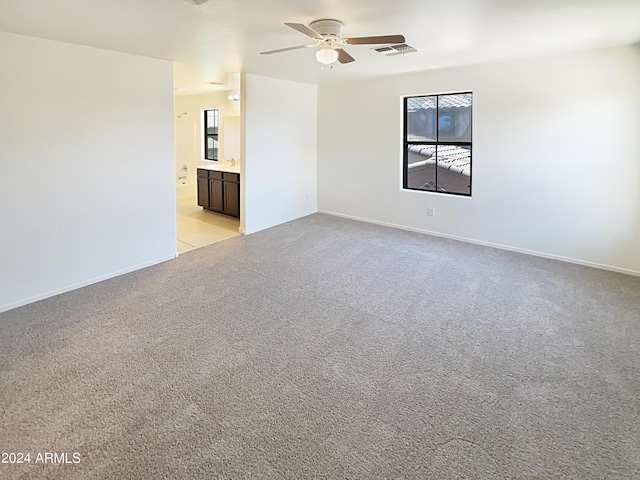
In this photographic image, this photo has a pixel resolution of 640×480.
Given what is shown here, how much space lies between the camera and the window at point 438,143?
217 inches

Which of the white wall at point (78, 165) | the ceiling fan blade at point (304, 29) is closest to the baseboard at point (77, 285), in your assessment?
the white wall at point (78, 165)

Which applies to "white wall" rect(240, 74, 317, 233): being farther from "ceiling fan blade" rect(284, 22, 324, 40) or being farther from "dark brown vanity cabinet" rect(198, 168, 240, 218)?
"ceiling fan blade" rect(284, 22, 324, 40)

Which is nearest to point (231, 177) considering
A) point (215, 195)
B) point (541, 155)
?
point (215, 195)

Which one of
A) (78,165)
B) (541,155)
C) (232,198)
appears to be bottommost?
(232,198)

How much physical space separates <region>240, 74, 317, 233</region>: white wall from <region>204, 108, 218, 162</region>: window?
334 cm

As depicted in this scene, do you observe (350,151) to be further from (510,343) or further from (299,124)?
(510,343)

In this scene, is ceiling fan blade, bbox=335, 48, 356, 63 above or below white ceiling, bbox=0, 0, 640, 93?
below

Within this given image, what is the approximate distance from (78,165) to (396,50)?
3.48m

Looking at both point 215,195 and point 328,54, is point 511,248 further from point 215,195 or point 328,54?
point 215,195

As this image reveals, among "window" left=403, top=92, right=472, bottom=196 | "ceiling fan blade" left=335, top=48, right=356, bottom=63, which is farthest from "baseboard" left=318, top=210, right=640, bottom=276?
"ceiling fan blade" left=335, top=48, right=356, bottom=63

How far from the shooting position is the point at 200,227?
6.36m

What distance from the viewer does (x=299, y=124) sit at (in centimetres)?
668

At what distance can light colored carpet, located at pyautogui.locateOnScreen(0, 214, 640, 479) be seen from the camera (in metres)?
1.84

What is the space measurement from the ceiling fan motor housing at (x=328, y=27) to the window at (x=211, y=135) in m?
6.63
